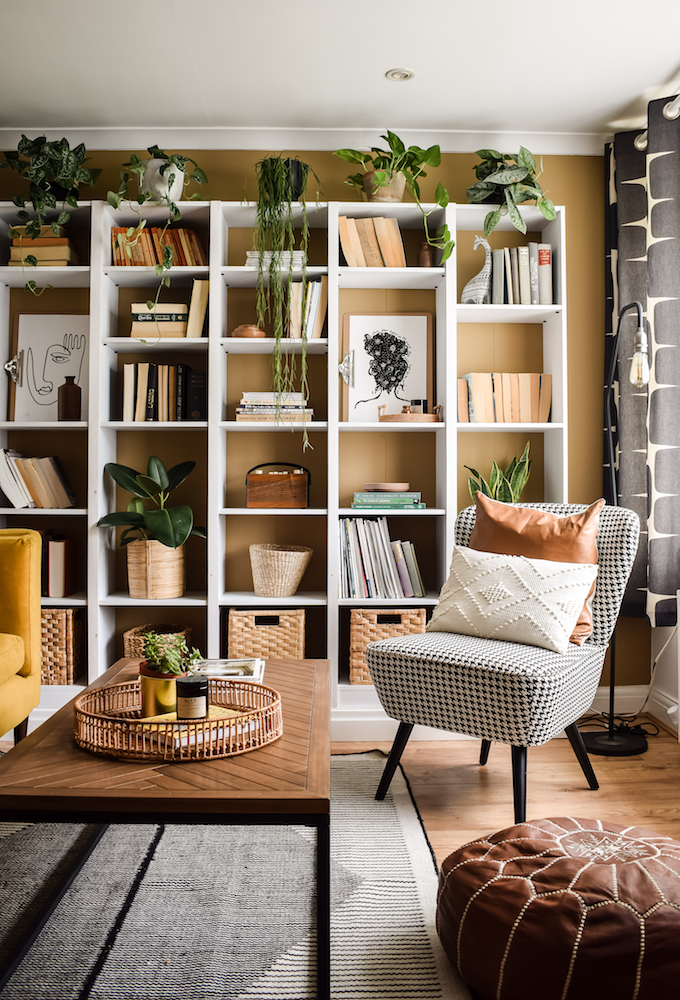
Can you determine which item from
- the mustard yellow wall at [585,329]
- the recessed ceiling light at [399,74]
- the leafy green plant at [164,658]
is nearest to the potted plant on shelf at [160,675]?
the leafy green plant at [164,658]

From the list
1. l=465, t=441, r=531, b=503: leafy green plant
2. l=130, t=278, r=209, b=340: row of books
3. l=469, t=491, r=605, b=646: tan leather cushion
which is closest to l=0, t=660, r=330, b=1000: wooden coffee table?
l=469, t=491, r=605, b=646: tan leather cushion

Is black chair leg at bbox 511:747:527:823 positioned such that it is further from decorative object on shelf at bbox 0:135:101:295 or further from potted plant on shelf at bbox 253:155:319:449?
decorative object on shelf at bbox 0:135:101:295

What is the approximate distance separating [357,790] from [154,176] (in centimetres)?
247

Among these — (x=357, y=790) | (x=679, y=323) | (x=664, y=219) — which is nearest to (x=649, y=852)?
(x=357, y=790)

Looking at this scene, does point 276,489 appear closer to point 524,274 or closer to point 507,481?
point 507,481

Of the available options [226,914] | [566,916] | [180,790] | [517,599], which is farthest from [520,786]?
[180,790]

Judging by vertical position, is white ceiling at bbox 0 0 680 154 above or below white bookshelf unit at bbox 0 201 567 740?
above

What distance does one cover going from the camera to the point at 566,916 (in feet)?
4.02

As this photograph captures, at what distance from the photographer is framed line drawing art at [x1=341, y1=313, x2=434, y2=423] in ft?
10.4

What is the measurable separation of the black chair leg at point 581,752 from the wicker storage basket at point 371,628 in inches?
29.8

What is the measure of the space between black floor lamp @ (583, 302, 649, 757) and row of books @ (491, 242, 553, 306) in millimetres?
335

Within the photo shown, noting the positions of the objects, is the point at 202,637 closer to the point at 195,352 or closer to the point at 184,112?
the point at 195,352

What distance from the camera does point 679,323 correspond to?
279 cm

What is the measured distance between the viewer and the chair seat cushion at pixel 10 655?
2.15m
